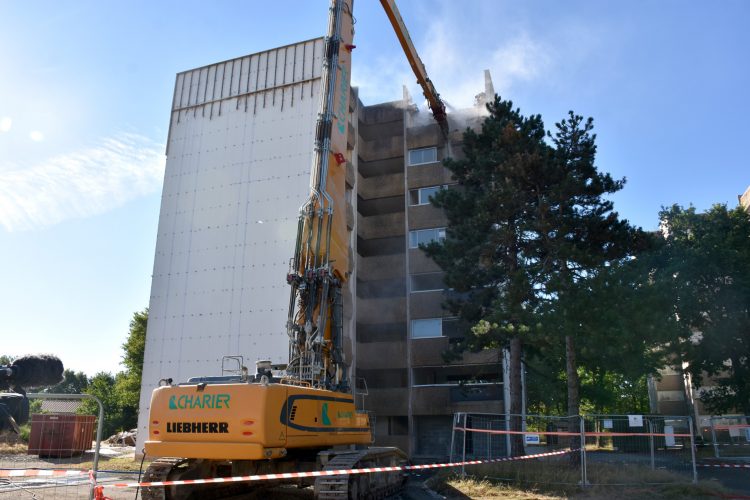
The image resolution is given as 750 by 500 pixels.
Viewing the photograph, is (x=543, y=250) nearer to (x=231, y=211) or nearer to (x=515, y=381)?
(x=515, y=381)

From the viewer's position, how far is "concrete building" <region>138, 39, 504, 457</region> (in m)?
27.8

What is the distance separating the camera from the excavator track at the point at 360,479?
9906 millimetres

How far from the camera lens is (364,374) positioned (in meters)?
32.3

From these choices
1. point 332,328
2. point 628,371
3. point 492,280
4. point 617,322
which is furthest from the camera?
point 492,280

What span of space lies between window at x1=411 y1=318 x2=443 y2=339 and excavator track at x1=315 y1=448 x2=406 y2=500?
55.1ft

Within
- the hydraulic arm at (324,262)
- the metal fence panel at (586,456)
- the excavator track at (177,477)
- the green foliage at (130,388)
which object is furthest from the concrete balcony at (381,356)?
the green foliage at (130,388)

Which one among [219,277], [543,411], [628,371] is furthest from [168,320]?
[543,411]

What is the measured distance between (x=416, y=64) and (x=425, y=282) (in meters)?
11.4

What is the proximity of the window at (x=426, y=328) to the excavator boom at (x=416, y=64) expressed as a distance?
1071cm

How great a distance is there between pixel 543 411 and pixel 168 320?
115 feet

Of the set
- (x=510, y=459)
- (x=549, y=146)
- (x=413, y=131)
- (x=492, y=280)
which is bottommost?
(x=510, y=459)

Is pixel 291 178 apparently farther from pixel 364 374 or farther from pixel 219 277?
pixel 364 374

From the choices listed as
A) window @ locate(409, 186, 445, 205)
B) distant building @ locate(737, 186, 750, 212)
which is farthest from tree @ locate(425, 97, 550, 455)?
distant building @ locate(737, 186, 750, 212)

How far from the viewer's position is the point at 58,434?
24547 mm
